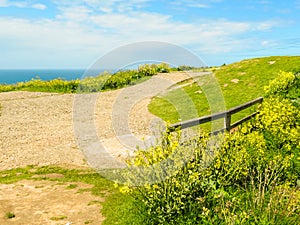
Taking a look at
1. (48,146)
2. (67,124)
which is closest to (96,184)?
(48,146)

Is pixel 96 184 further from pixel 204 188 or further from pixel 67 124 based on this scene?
pixel 67 124

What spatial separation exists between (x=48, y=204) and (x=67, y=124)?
34.1 feet

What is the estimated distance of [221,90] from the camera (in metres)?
20.5

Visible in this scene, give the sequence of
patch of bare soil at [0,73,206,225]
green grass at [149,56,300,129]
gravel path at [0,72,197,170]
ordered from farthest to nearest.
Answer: green grass at [149,56,300,129]
gravel path at [0,72,197,170]
patch of bare soil at [0,73,206,225]

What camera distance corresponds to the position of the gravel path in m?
12.5

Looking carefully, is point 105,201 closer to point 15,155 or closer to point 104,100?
point 15,155

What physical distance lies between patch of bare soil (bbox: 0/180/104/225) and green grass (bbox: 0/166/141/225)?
144 mm

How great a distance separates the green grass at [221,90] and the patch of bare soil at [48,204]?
846 centimetres

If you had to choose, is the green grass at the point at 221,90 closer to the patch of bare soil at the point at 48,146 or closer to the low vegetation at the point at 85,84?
the patch of bare soil at the point at 48,146

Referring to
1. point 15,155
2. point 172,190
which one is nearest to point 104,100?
point 15,155

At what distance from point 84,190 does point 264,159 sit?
457 cm

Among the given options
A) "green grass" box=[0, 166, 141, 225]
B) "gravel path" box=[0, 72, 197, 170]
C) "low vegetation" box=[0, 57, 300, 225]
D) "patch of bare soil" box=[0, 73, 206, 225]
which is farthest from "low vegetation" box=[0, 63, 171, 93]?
"low vegetation" box=[0, 57, 300, 225]

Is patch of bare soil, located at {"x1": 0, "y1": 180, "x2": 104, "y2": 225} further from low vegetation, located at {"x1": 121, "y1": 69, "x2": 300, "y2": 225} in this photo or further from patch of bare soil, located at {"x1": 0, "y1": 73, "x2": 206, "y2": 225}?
low vegetation, located at {"x1": 121, "y1": 69, "x2": 300, "y2": 225}

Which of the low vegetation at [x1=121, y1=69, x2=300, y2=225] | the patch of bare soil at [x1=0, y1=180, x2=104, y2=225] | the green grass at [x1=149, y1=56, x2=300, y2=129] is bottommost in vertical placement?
the patch of bare soil at [x1=0, y1=180, x2=104, y2=225]
